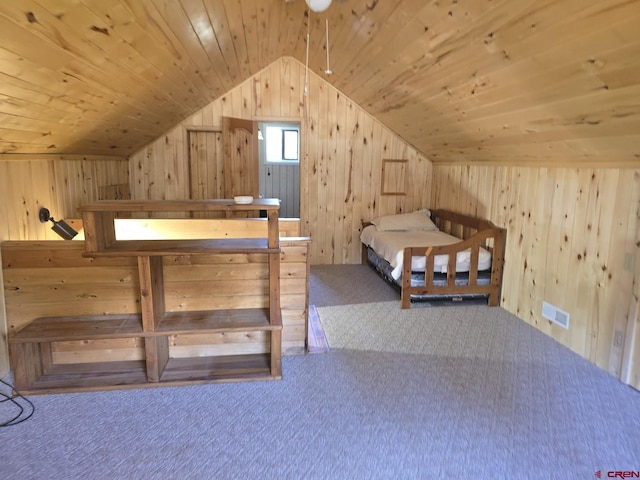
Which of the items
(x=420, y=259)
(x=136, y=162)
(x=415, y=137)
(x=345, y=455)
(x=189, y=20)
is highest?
(x=189, y=20)

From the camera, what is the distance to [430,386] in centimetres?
244

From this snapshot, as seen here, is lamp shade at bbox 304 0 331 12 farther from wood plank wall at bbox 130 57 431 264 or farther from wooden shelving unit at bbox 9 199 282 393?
wood plank wall at bbox 130 57 431 264

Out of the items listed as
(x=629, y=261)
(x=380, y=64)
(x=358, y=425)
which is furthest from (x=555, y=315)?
(x=380, y=64)

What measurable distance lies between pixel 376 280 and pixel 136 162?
3210 millimetres

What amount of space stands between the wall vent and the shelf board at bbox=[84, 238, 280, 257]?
88.0 inches

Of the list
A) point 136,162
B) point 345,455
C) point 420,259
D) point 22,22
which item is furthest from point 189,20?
point 136,162

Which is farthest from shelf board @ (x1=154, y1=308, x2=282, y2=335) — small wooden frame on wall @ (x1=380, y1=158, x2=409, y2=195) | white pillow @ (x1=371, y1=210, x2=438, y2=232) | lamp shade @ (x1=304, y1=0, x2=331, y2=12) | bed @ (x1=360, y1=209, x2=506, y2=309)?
small wooden frame on wall @ (x1=380, y1=158, x2=409, y2=195)

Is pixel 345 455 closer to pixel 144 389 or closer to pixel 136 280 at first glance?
pixel 144 389

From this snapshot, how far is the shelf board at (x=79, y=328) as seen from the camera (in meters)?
2.24

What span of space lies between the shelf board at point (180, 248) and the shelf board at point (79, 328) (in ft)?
1.51

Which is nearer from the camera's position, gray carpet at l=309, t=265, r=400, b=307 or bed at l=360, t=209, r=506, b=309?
bed at l=360, t=209, r=506, b=309

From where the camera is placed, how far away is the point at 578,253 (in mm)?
2883

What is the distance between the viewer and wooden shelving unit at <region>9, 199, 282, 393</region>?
7.34 feet

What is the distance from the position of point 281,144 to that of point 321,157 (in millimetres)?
2432
